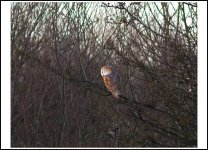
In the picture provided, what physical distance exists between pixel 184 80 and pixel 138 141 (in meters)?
0.75

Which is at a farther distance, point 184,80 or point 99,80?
point 99,80

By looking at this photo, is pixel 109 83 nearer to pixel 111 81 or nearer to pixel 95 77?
pixel 111 81

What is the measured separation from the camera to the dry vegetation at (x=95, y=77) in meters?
3.76

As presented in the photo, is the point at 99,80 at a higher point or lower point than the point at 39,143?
higher

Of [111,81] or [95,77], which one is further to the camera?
[95,77]

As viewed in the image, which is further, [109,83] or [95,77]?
[95,77]

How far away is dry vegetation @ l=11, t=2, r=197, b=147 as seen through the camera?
3.76m

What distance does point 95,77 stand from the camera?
5.44 meters

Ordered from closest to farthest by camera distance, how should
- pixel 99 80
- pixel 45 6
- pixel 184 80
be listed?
pixel 184 80
pixel 45 6
pixel 99 80

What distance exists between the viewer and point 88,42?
19.0 feet

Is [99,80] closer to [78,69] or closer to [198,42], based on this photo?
[78,69]

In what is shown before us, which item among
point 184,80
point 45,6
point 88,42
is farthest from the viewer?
point 88,42

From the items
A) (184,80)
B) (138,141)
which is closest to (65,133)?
(138,141)

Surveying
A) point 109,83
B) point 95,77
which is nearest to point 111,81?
point 109,83
